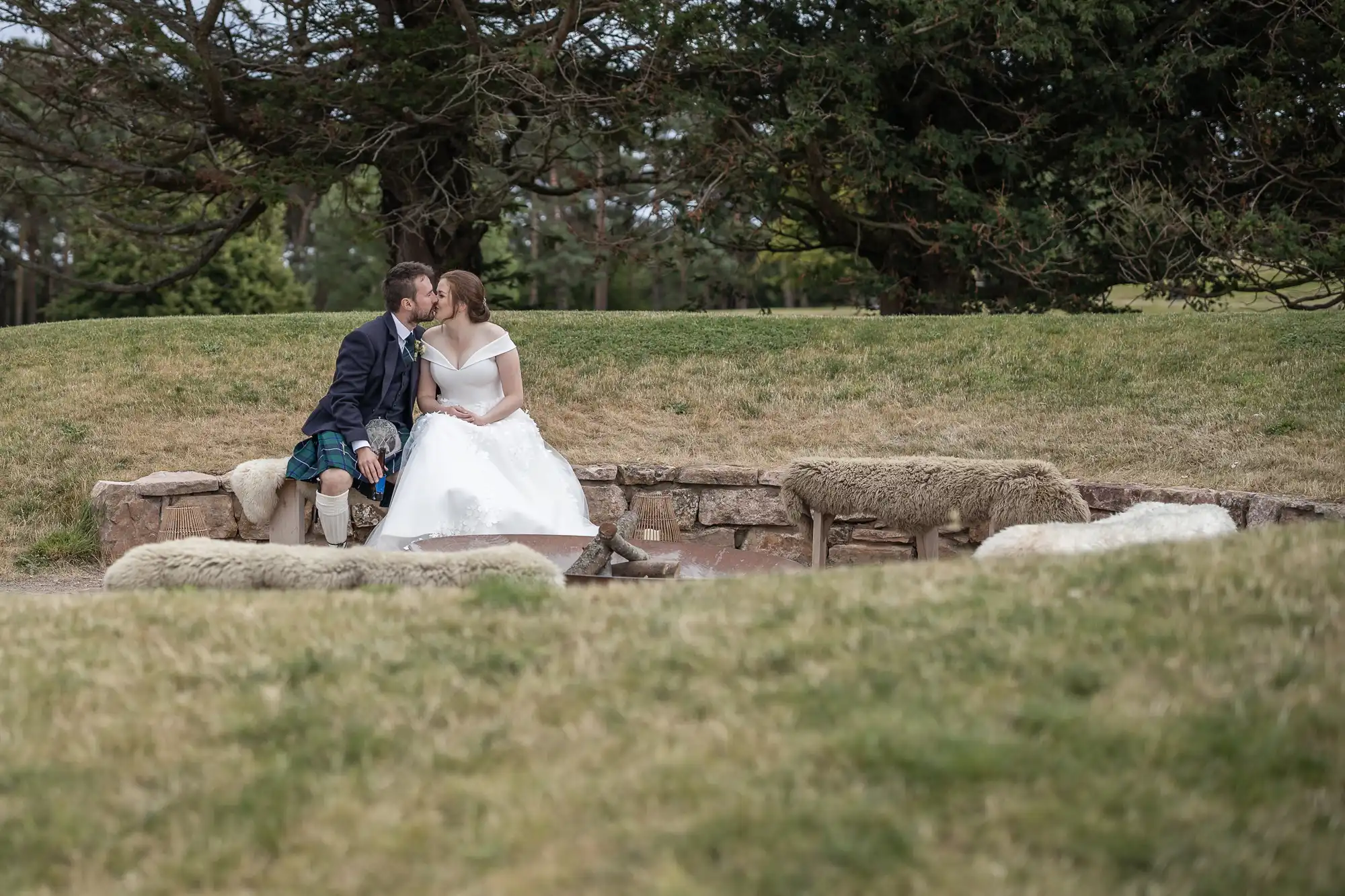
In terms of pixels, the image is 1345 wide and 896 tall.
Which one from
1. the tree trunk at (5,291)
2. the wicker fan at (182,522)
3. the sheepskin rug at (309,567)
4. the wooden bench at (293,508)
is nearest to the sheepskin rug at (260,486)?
the wooden bench at (293,508)

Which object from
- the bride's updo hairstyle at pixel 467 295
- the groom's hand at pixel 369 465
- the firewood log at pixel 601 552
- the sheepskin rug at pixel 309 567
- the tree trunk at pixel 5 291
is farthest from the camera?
the tree trunk at pixel 5 291

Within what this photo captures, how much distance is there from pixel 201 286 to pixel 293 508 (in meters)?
29.4

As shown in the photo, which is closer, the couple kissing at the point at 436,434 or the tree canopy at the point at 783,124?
the couple kissing at the point at 436,434

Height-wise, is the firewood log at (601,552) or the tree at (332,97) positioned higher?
the tree at (332,97)

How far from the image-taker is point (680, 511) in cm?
862

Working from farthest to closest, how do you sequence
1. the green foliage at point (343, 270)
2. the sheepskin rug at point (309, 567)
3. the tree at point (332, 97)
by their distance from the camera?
the green foliage at point (343, 270)
the tree at point (332, 97)
the sheepskin rug at point (309, 567)

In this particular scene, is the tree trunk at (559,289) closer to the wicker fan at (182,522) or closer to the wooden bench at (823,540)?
the wicker fan at (182,522)

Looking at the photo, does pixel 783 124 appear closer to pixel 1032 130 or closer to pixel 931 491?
pixel 1032 130

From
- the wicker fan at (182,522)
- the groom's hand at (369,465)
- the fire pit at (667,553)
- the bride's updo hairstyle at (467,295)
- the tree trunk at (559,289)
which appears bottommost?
the wicker fan at (182,522)

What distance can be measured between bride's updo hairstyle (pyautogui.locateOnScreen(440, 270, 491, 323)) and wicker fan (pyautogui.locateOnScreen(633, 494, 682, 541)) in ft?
5.47

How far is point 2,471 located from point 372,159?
7.67 m

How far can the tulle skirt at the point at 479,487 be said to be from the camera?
6879 millimetres

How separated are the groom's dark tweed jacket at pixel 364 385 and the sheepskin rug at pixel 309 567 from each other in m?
2.54

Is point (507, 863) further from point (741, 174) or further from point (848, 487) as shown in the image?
point (741, 174)
